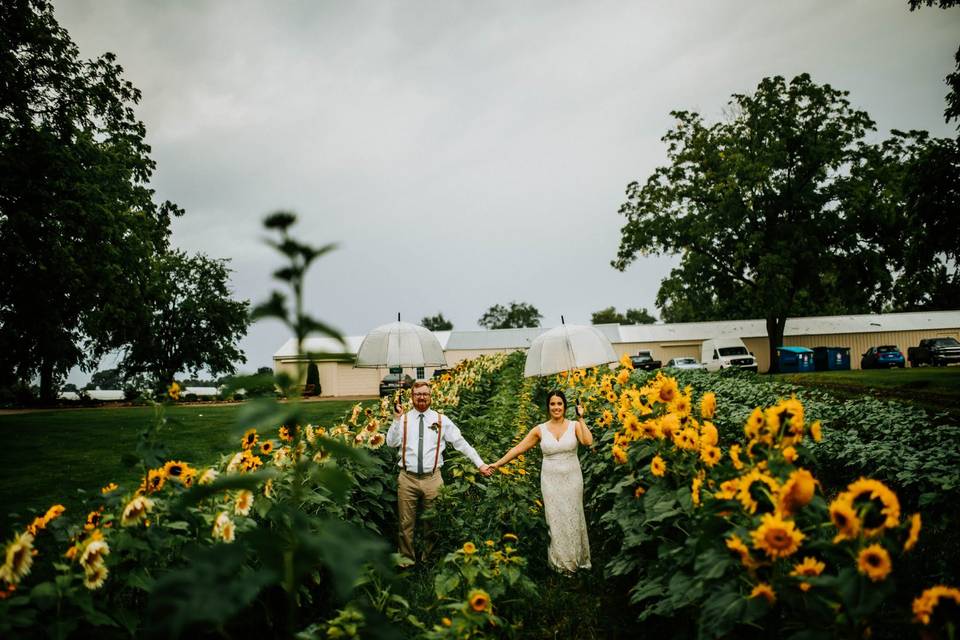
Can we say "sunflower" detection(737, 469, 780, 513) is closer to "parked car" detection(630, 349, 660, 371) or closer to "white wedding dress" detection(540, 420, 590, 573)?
"white wedding dress" detection(540, 420, 590, 573)

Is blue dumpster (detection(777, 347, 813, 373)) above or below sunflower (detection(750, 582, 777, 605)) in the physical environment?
above

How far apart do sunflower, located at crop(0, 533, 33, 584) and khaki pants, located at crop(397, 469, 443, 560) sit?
11.5 ft

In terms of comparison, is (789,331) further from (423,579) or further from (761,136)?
(423,579)

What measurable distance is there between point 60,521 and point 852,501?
11.4 feet

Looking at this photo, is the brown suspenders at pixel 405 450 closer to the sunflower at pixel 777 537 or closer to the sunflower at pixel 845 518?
the sunflower at pixel 777 537

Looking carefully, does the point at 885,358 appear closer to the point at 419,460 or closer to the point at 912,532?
the point at 419,460

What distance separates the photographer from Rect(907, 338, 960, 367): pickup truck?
93.5ft

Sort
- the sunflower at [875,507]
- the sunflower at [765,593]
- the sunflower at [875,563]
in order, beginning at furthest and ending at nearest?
1. the sunflower at [765,593]
2. the sunflower at [875,507]
3. the sunflower at [875,563]

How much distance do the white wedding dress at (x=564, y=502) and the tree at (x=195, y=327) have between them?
38819 mm

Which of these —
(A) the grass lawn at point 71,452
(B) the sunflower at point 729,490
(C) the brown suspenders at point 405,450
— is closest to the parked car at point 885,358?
(A) the grass lawn at point 71,452

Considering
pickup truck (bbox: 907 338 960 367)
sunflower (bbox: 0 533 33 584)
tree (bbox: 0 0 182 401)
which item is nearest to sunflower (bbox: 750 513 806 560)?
sunflower (bbox: 0 533 33 584)

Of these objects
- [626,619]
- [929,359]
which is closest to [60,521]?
[626,619]

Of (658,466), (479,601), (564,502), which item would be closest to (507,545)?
(479,601)

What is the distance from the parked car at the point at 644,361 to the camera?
106 feet
